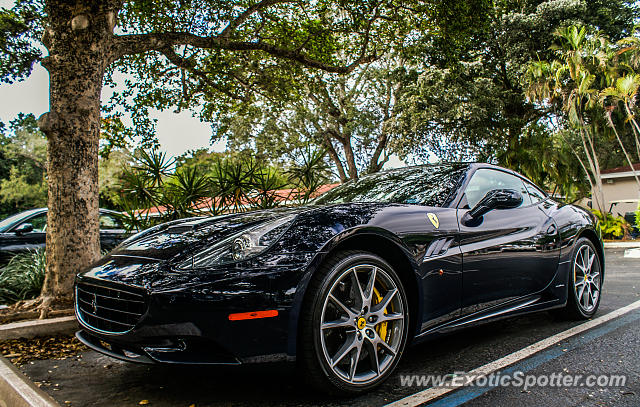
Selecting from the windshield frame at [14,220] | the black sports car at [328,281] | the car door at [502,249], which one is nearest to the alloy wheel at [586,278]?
the car door at [502,249]

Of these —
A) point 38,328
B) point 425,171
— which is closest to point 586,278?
point 425,171

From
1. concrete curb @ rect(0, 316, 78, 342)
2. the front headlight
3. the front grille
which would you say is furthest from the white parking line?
concrete curb @ rect(0, 316, 78, 342)

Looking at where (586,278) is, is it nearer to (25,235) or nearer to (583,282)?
(583,282)

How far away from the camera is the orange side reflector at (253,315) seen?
83.7 inches

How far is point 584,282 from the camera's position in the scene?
4207 mm

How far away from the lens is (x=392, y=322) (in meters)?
2.64

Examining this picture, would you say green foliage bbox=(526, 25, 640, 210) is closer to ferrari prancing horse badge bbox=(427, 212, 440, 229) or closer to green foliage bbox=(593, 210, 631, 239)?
green foliage bbox=(593, 210, 631, 239)

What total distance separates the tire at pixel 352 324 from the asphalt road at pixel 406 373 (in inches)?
4.7

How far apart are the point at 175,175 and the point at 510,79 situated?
1783 cm

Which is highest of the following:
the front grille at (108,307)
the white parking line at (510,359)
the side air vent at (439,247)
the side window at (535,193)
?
the side window at (535,193)

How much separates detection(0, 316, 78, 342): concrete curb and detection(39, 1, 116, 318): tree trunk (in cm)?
32

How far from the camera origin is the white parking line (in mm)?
2371

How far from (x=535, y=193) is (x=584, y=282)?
941 millimetres

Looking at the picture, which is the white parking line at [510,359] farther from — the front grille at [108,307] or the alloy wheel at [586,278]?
the front grille at [108,307]
